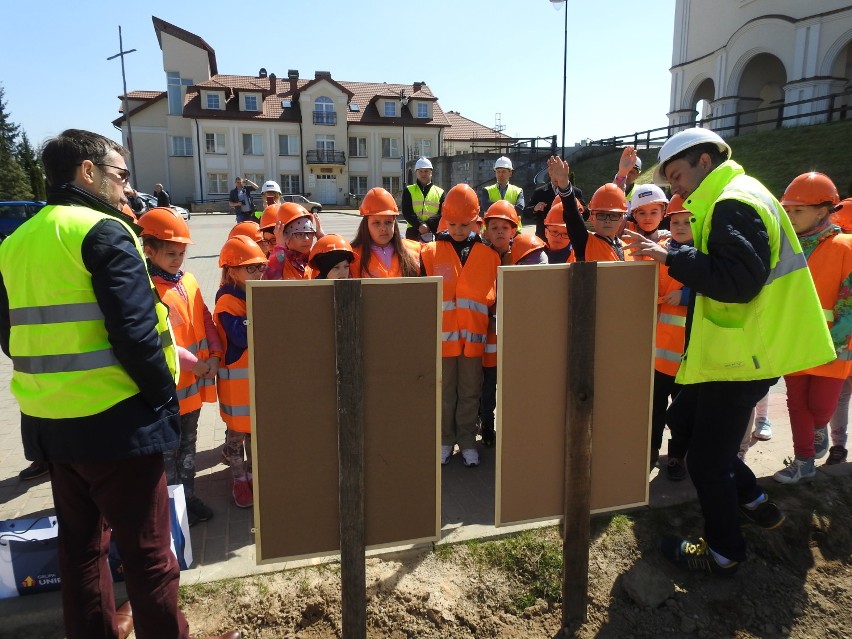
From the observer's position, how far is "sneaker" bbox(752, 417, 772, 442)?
464 cm

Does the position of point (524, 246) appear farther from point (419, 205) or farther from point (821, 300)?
point (419, 205)

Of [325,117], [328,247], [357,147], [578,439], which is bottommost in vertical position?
[578,439]

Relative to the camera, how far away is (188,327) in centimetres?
338

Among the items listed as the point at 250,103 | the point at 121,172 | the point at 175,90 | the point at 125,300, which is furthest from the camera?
the point at 175,90

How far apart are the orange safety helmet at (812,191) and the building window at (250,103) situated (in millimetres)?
46805

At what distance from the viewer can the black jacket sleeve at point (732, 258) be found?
2.41m

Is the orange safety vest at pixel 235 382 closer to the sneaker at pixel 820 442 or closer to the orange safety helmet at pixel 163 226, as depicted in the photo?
the orange safety helmet at pixel 163 226

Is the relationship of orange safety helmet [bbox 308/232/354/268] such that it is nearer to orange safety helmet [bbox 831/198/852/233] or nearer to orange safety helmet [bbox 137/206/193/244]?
orange safety helmet [bbox 137/206/193/244]

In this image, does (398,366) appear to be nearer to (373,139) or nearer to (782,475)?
(782,475)

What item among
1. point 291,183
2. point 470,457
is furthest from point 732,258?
point 291,183

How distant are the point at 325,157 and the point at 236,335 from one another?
45.3m

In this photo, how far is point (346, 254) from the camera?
3.47m

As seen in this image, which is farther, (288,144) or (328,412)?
(288,144)

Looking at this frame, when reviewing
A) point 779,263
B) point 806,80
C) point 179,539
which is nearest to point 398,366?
point 179,539
